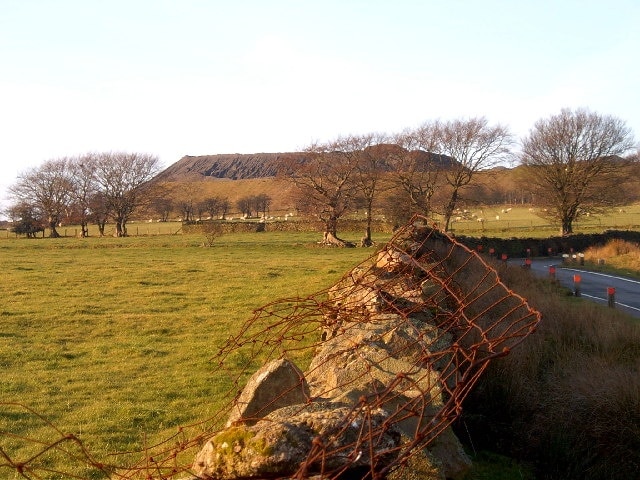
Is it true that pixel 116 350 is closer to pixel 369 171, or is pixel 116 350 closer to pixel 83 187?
pixel 369 171

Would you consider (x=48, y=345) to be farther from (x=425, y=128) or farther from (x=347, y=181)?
(x=425, y=128)

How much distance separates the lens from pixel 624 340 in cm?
1005

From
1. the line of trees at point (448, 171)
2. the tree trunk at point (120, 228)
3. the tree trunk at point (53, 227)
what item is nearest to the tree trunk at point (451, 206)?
the line of trees at point (448, 171)

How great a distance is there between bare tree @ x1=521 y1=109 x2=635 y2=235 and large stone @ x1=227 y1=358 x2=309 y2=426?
4471cm

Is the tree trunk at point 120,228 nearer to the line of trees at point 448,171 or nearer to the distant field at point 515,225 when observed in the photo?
the distant field at point 515,225

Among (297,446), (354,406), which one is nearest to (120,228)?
(354,406)

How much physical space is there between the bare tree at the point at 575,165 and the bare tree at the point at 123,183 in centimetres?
3858

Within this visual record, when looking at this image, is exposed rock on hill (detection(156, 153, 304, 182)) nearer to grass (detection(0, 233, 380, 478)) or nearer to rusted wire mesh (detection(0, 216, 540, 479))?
grass (detection(0, 233, 380, 478))

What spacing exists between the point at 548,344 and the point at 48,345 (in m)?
9.36

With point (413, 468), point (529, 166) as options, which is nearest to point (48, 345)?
point (413, 468)

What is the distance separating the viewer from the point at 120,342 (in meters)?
12.2

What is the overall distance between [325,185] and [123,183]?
28.3 metres

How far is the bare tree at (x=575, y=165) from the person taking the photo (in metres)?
A: 44.7

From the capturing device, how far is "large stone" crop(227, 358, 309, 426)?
446cm
